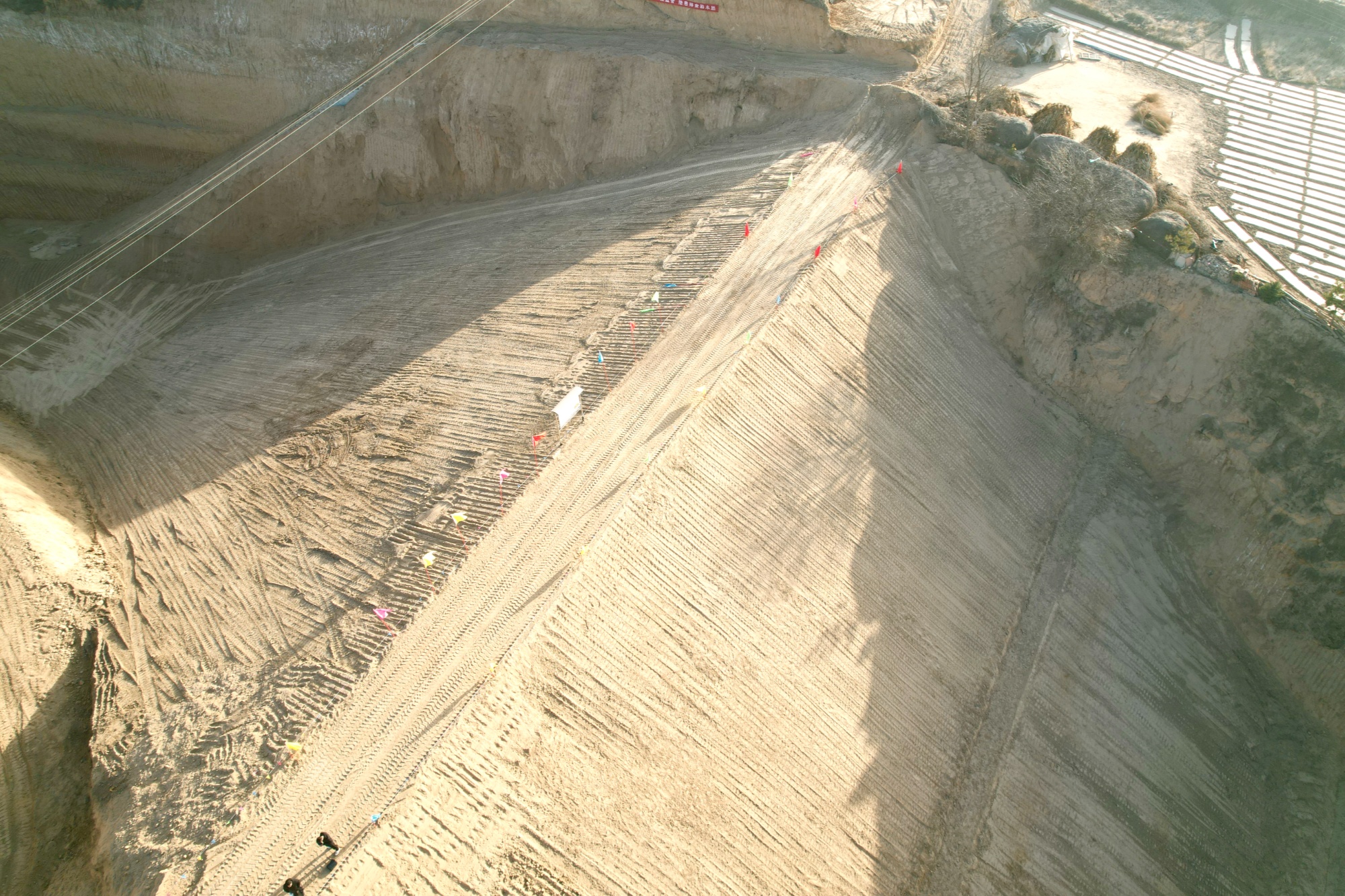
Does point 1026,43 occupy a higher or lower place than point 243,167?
higher

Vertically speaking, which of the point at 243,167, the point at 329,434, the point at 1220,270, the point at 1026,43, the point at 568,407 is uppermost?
the point at 1026,43

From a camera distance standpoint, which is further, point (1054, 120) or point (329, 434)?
point (1054, 120)

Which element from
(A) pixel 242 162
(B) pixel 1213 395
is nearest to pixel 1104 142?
(B) pixel 1213 395

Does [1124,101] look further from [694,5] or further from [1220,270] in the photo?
[694,5]

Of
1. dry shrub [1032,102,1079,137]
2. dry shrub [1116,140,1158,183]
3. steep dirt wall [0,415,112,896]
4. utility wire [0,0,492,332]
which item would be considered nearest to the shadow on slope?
dry shrub [1032,102,1079,137]

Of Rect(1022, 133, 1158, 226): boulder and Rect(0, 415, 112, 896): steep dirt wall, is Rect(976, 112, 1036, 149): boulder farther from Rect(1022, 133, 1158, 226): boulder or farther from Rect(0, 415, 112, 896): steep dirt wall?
Rect(0, 415, 112, 896): steep dirt wall

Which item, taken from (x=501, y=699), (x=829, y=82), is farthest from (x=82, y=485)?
(x=829, y=82)

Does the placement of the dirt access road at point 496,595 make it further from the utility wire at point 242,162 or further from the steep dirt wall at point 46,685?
the utility wire at point 242,162
